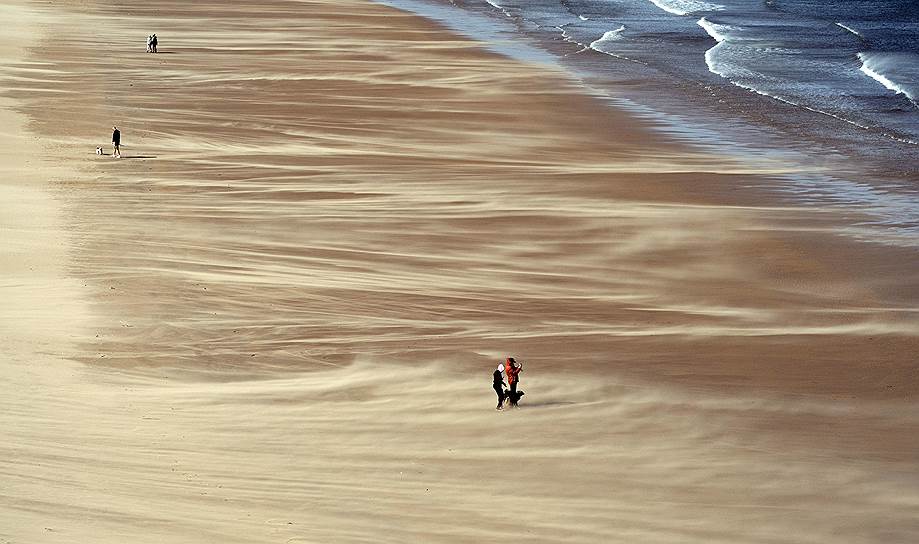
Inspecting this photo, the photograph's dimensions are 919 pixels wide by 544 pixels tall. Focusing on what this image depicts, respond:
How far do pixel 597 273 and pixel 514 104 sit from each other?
15262 mm

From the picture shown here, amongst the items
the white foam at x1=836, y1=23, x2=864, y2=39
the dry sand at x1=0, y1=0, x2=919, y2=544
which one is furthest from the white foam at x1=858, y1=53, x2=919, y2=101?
the dry sand at x1=0, y1=0, x2=919, y2=544

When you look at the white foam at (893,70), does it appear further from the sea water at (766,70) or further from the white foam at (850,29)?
the white foam at (850,29)

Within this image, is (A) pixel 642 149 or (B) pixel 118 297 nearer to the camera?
(B) pixel 118 297

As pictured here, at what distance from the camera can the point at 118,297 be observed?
1684 cm

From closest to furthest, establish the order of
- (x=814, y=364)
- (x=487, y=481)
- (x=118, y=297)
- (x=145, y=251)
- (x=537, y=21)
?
(x=487, y=481) < (x=814, y=364) < (x=118, y=297) < (x=145, y=251) < (x=537, y=21)

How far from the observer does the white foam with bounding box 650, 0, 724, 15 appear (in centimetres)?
5956

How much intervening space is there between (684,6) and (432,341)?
1907 inches

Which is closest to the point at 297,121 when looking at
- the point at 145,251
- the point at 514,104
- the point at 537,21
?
the point at 514,104

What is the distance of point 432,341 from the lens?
15.9 m

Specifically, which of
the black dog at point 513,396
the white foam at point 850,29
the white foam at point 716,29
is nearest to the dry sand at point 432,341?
the black dog at point 513,396

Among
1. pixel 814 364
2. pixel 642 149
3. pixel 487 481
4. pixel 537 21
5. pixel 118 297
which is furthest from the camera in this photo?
pixel 537 21

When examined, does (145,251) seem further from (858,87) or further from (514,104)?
(858,87)

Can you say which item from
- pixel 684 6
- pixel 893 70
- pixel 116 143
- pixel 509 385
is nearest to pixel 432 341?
pixel 509 385

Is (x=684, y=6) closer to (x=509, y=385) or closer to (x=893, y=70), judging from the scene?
(x=893, y=70)
